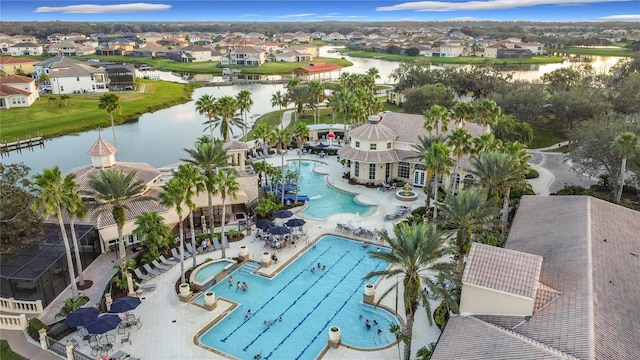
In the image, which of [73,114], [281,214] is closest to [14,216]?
[281,214]

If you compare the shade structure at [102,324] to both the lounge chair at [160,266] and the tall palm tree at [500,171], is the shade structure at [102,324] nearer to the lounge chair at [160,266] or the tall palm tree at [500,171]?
the lounge chair at [160,266]

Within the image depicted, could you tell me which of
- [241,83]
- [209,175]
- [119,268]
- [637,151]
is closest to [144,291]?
[119,268]

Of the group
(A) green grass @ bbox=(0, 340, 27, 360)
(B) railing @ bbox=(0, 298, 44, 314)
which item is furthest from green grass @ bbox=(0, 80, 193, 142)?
(A) green grass @ bbox=(0, 340, 27, 360)

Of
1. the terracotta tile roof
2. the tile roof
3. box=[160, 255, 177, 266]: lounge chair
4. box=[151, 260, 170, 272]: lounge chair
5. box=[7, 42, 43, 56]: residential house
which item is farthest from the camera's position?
box=[7, 42, 43, 56]: residential house

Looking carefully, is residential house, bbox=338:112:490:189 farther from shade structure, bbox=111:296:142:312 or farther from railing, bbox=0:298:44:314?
railing, bbox=0:298:44:314

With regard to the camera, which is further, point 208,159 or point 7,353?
point 208,159

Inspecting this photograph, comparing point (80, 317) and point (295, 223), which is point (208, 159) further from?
point (80, 317)
